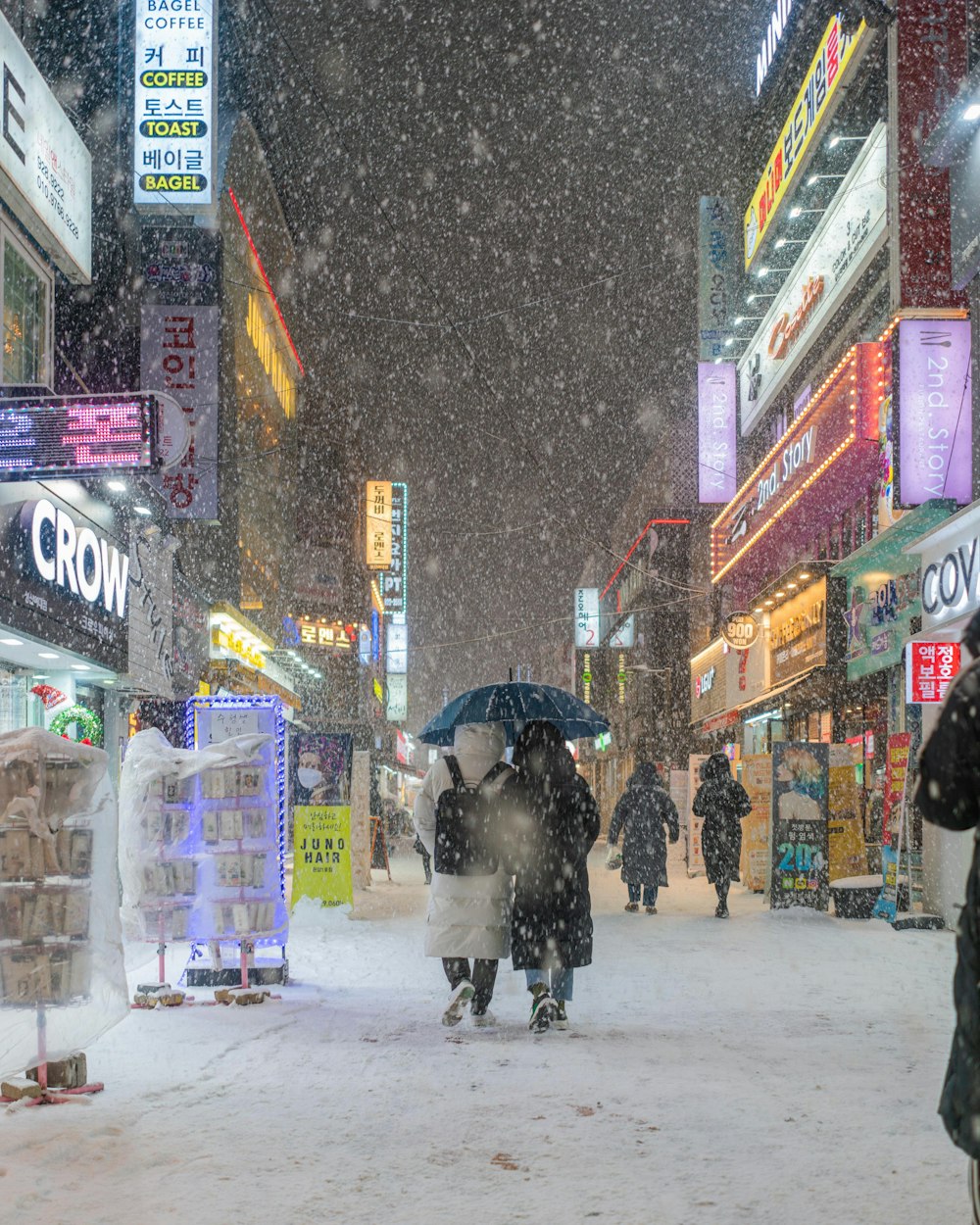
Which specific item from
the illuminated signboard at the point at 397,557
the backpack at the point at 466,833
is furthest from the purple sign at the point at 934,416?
the illuminated signboard at the point at 397,557

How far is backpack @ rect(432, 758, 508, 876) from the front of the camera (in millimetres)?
7336

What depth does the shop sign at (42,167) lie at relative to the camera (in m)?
11.5

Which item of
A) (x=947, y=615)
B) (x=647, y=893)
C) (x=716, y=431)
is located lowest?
(x=647, y=893)

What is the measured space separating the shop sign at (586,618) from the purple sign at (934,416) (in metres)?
48.6

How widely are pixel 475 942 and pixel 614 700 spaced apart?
58861mm

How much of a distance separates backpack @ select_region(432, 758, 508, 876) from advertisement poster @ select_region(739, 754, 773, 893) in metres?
10.3

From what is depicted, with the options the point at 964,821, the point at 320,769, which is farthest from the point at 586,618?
the point at 964,821

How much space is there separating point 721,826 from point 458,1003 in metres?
7.82

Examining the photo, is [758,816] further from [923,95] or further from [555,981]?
[555,981]

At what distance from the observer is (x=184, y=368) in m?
19.5

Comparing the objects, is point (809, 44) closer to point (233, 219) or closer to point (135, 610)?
point (233, 219)

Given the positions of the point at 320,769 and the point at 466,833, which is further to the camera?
the point at 320,769

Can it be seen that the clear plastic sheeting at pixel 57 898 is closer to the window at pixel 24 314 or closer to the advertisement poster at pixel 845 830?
the window at pixel 24 314

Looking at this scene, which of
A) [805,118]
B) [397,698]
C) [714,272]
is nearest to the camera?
[805,118]
